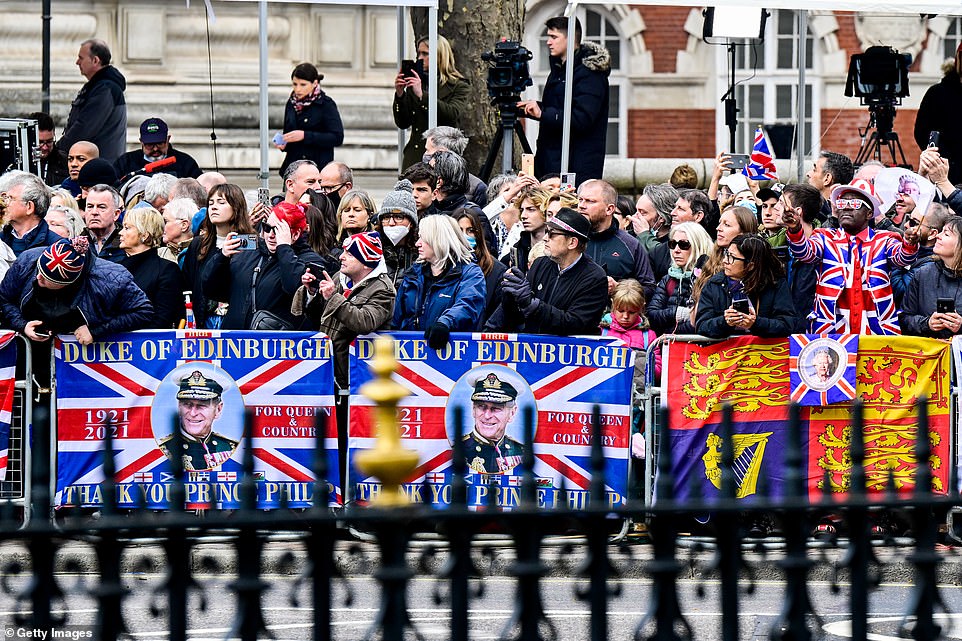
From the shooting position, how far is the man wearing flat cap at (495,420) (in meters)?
9.34

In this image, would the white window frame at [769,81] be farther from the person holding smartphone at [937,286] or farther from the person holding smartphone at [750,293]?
the person holding smartphone at [750,293]

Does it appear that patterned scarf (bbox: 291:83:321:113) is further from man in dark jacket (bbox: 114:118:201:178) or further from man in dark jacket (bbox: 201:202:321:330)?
man in dark jacket (bbox: 201:202:321:330)

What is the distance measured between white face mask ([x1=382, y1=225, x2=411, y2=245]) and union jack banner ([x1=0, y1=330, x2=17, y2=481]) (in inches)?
84.5

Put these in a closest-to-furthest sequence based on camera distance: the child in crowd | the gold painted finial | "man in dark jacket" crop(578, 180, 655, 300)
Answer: the gold painted finial, the child in crowd, "man in dark jacket" crop(578, 180, 655, 300)

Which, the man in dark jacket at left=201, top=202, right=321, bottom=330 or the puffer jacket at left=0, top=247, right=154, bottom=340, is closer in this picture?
the puffer jacket at left=0, top=247, right=154, bottom=340

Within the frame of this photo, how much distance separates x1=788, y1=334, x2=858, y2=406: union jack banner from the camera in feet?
30.7

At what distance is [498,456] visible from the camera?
9.38 metres

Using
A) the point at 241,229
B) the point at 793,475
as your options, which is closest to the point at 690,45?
the point at 241,229

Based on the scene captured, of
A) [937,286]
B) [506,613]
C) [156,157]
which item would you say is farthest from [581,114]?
[506,613]

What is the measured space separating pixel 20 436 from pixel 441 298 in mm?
2395

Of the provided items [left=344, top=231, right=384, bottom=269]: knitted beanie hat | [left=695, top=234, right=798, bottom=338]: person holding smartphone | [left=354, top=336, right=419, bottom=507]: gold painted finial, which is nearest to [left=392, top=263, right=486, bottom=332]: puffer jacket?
[left=344, top=231, right=384, bottom=269]: knitted beanie hat

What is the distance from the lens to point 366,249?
30.9ft

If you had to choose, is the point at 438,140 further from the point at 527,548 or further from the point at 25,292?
the point at 527,548

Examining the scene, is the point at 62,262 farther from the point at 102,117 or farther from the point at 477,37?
the point at 477,37
